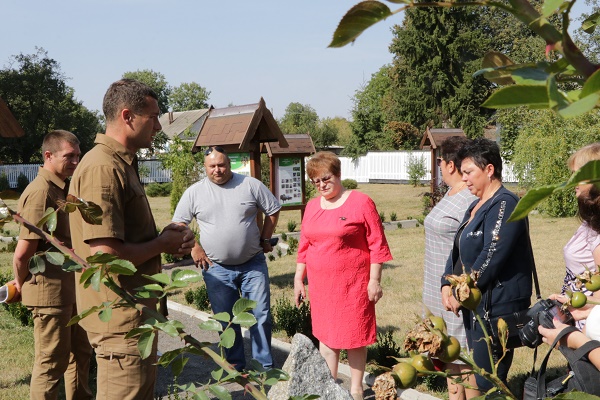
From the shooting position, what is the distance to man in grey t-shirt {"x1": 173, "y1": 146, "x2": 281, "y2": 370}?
548 centimetres

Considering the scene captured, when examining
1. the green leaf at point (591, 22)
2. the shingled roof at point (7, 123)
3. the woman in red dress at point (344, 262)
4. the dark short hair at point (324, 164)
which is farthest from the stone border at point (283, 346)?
the shingled roof at point (7, 123)

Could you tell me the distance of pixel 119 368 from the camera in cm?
280

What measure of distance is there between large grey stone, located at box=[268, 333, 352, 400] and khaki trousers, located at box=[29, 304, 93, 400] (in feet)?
4.43

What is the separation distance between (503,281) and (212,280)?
2.71 metres

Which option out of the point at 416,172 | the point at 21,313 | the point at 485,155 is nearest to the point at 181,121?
the point at 416,172

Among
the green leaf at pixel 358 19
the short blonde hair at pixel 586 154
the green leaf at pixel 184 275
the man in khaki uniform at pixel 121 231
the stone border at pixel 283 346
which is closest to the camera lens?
the green leaf at pixel 358 19

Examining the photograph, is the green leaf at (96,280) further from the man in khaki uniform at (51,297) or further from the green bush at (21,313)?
the green bush at (21,313)

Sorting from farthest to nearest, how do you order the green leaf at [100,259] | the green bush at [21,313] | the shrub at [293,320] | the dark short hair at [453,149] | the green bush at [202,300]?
the green bush at [202,300], the green bush at [21,313], the shrub at [293,320], the dark short hair at [453,149], the green leaf at [100,259]

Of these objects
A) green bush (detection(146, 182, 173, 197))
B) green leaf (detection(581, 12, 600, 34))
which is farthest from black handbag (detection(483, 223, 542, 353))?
green bush (detection(146, 182, 173, 197))

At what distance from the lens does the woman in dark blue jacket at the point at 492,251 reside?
350 centimetres

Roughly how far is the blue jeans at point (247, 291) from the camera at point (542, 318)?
3410 mm

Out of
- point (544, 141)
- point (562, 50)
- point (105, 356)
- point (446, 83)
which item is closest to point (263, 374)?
point (562, 50)

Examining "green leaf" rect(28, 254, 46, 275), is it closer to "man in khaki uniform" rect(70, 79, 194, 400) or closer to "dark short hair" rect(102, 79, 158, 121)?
"man in khaki uniform" rect(70, 79, 194, 400)

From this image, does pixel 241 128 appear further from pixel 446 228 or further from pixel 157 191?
pixel 157 191
